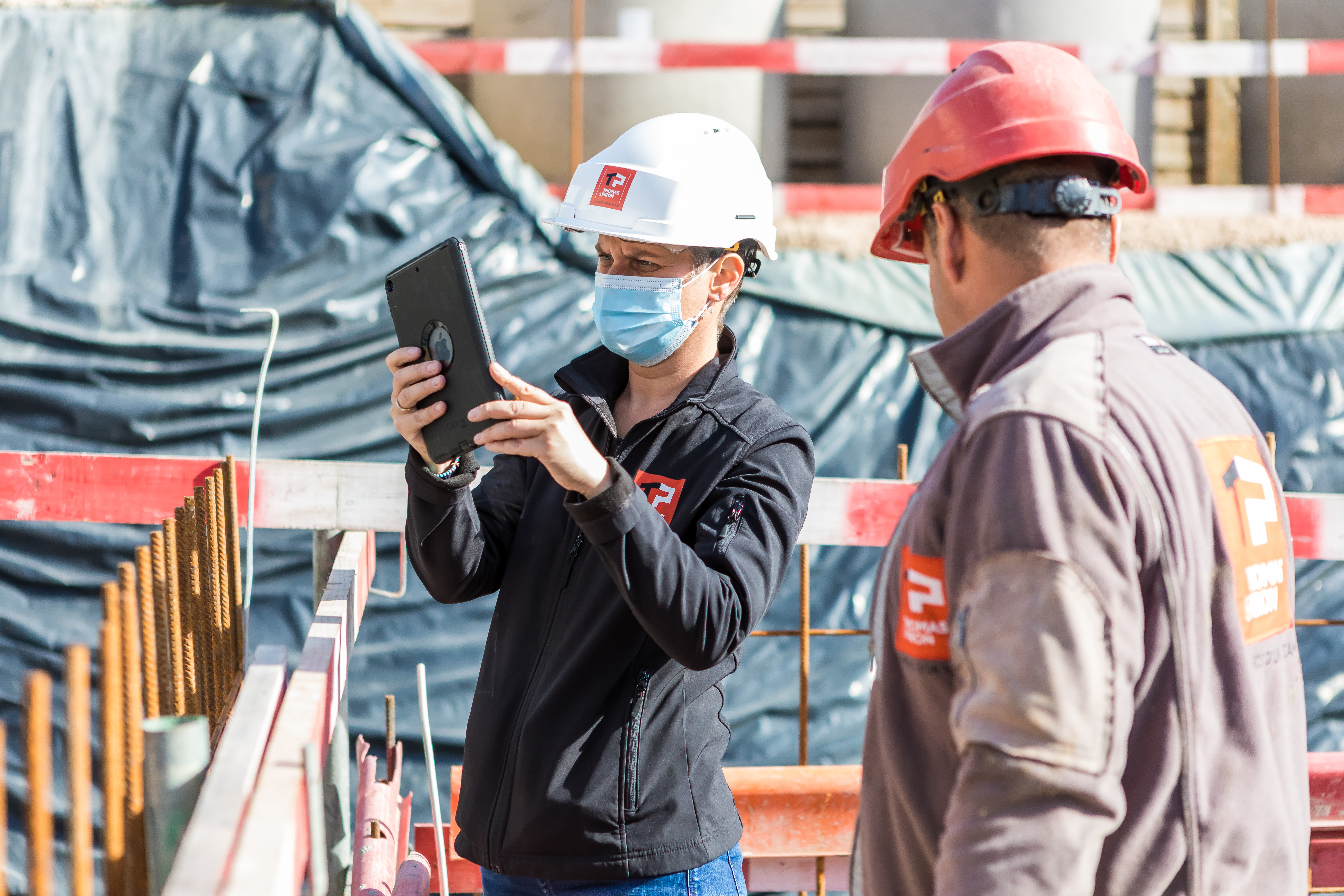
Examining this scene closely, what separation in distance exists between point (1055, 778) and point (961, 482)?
0.30 meters

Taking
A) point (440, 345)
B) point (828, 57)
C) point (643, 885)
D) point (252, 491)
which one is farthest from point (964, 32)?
point (643, 885)

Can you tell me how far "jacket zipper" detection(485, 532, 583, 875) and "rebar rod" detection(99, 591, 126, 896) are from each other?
1.92 ft

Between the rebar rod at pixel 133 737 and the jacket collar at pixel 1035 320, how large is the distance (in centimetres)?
94

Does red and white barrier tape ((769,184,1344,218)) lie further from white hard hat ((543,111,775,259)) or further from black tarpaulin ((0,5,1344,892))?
white hard hat ((543,111,775,259))

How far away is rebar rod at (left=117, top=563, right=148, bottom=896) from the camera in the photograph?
4.04 ft

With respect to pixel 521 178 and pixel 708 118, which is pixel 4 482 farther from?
pixel 521 178

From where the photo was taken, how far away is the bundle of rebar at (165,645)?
121cm

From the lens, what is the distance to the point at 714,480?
177 centimetres

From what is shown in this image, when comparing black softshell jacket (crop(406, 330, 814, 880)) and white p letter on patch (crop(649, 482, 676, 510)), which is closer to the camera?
black softshell jacket (crop(406, 330, 814, 880))

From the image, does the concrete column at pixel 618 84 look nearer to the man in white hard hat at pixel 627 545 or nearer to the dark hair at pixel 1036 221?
the man in white hard hat at pixel 627 545

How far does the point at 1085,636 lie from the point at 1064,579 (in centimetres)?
6

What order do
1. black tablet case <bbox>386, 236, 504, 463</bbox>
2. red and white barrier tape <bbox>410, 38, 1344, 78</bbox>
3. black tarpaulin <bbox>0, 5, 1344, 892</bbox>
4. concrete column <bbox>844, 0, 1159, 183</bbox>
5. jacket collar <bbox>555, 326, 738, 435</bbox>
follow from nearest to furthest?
black tablet case <bbox>386, 236, 504, 463</bbox>, jacket collar <bbox>555, 326, 738, 435</bbox>, black tarpaulin <bbox>0, 5, 1344, 892</bbox>, red and white barrier tape <bbox>410, 38, 1344, 78</bbox>, concrete column <bbox>844, 0, 1159, 183</bbox>

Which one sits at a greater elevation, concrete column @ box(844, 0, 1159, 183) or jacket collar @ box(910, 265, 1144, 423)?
concrete column @ box(844, 0, 1159, 183)

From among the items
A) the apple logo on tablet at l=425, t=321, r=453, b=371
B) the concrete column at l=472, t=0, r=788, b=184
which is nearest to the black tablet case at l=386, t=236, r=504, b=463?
the apple logo on tablet at l=425, t=321, r=453, b=371
